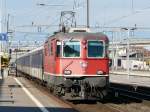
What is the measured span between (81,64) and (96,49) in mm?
1019

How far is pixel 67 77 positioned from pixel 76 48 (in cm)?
141

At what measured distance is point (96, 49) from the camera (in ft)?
73.9

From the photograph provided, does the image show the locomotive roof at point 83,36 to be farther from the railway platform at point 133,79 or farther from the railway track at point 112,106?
the railway platform at point 133,79

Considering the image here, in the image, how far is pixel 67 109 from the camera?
1878cm

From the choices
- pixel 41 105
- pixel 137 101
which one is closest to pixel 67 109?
pixel 41 105

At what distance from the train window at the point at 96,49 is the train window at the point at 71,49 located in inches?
20.0

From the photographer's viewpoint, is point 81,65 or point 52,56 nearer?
point 81,65

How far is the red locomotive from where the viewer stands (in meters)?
21.9

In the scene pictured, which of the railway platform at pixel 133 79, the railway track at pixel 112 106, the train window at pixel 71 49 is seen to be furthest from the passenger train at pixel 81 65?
the railway platform at pixel 133 79

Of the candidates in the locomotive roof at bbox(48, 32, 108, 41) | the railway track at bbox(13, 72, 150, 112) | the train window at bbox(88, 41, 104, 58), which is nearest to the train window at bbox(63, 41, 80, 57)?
the locomotive roof at bbox(48, 32, 108, 41)

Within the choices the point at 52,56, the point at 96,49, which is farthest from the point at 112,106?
the point at 52,56

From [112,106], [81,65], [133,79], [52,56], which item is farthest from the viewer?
[133,79]

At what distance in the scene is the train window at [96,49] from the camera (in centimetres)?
2241

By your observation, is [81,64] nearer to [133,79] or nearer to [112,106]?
[112,106]
